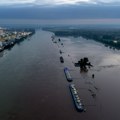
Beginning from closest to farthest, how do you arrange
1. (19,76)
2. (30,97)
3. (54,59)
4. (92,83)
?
(30,97)
(92,83)
(19,76)
(54,59)

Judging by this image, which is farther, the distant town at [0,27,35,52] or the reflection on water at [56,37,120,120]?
the distant town at [0,27,35,52]

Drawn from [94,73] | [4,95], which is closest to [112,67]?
[94,73]

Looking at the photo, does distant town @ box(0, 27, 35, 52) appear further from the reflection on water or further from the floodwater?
the reflection on water

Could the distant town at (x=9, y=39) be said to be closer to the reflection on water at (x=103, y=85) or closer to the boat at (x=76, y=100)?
the reflection on water at (x=103, y=85)

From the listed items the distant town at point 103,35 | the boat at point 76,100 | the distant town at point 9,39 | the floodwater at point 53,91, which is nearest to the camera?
the floodwater at point 53,91

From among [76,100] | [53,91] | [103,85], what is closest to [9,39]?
[103,85]

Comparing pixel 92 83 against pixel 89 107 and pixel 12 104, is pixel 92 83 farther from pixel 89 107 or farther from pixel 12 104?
pixel 12 104

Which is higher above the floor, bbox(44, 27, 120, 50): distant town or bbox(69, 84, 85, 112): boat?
bbox(69, 84, 85, 112): boat

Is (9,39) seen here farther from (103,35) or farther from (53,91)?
(53,91)

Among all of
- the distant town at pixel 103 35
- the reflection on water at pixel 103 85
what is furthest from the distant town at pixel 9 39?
the reflection on water at pixel 103 85

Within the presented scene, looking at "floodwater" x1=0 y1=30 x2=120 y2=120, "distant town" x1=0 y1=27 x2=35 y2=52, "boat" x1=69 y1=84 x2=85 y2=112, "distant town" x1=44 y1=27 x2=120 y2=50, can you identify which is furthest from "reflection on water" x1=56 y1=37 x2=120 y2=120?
"distant town" x1=0 y1=27 x2=35 y2=52

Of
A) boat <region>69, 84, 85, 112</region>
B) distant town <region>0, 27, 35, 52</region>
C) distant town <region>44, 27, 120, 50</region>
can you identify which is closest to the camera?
boat <region>69, 84, 85, 112</region>
